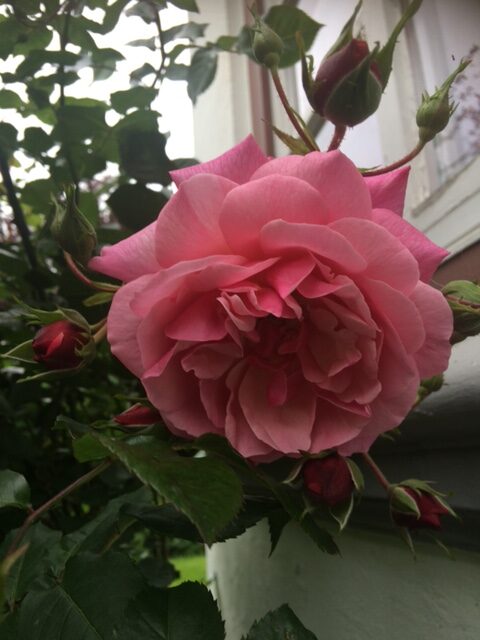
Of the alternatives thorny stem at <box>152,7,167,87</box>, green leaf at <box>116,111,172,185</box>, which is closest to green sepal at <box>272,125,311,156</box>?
green leaf at <box>116,111,172,185</box>

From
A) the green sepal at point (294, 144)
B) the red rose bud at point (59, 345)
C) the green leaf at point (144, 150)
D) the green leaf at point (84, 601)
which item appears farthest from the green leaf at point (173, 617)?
the green leaf at point (144, 150)

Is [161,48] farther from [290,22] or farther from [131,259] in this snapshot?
[131,259]

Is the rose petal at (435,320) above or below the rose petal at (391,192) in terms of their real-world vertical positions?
below

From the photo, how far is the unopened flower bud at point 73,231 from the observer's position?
302 millimetres

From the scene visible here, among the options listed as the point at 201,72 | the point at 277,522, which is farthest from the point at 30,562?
the point at 201,72

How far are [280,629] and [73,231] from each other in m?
0.23

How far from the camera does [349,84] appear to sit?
29 centimetres

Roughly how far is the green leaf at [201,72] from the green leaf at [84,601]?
470 mm

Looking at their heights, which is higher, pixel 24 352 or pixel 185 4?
pixel 185 4

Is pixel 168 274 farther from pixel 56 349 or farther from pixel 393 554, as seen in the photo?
pixel 393 554

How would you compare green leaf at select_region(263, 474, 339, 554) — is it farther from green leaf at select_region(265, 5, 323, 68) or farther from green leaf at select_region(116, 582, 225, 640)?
green leaf at select_region(265, 5, 323, 68)

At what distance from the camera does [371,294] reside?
0.24 m

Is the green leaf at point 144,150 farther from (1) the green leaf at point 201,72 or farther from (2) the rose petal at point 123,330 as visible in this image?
(2) the rose petal at point 123,330

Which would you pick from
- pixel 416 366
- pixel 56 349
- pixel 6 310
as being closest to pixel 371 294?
pixel 416 366
